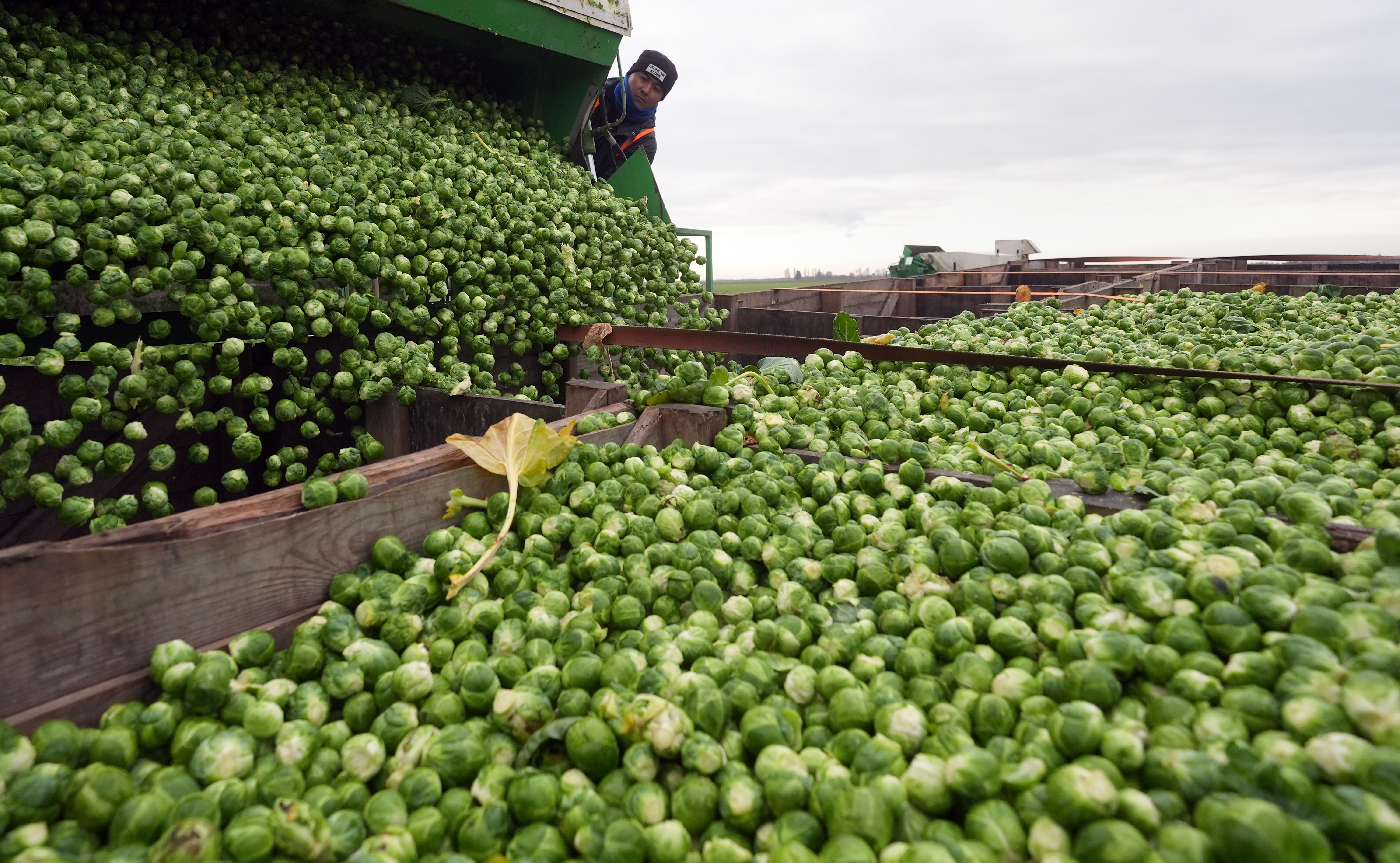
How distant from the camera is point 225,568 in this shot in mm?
2230

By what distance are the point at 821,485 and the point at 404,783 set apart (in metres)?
1.83

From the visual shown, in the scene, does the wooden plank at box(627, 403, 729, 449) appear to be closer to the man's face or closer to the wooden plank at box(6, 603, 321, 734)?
the wooden plank at box(6, 603, 321, 734)

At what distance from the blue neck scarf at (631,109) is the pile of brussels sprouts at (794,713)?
6.32m

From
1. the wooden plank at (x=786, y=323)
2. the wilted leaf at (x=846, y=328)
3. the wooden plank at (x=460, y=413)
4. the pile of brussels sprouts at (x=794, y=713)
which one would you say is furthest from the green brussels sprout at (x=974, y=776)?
the wooden plank at (x=786, y=323)

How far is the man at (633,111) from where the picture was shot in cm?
765

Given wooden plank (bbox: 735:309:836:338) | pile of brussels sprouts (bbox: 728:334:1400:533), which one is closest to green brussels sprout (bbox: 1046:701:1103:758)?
pile of brussels sprouts (bbox: 728:334:1400:533)

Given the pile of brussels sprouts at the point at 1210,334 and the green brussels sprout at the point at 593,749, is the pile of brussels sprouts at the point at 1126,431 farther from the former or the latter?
the green brussels sprout at the point at 593,749

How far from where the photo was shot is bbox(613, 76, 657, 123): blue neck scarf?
7.68 meters

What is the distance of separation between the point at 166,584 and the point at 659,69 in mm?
7454

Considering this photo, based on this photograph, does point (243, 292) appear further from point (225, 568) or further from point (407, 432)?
point (225, 568)

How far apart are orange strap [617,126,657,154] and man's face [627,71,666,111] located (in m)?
0.24

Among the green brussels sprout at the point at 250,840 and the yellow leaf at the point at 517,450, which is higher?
the yellow leaf at the point at 517,450

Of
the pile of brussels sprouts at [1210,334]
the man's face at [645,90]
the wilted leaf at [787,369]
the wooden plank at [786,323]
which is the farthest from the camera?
the wooden plank at [786,323]

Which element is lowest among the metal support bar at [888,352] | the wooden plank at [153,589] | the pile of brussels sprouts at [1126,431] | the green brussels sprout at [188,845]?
the green brussels sprout at [188,845]
